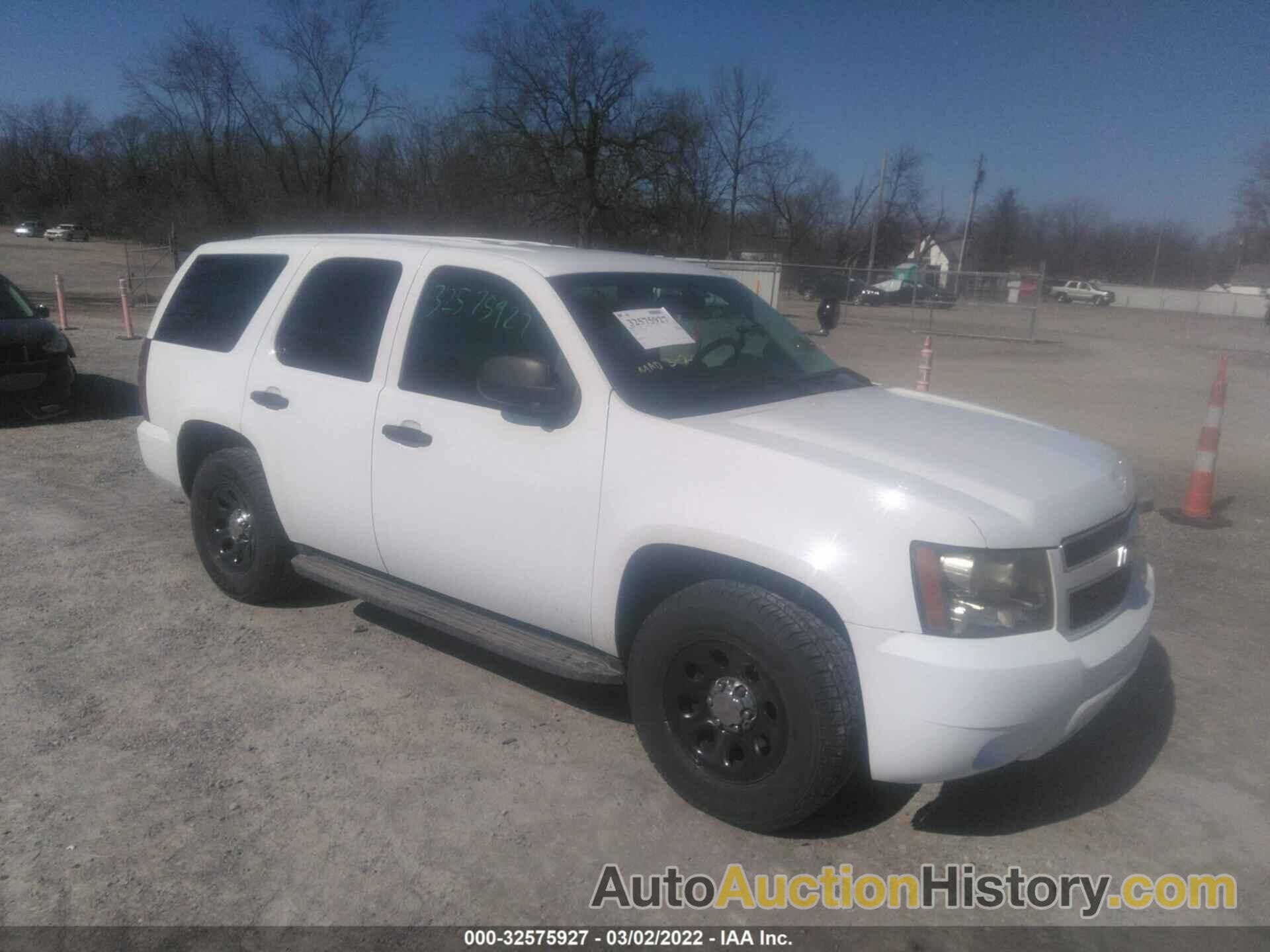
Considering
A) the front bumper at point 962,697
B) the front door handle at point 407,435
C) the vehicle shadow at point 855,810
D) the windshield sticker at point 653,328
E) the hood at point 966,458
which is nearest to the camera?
the front bumper at point 962,697

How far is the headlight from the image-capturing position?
2.66m

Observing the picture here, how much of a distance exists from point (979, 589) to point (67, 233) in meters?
72.7

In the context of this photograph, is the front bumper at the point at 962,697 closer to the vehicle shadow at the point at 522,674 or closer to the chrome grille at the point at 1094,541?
the chrome grille at the point at 1094,541

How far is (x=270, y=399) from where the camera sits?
4.37 m

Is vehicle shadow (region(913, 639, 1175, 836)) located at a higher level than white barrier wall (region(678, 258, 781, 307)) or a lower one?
lower

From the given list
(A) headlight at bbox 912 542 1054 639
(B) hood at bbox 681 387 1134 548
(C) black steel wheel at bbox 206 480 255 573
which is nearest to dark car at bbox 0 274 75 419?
(C) black steel wheel at bbox 206 480 255 573

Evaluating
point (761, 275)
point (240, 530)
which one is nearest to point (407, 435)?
point (240, 530)

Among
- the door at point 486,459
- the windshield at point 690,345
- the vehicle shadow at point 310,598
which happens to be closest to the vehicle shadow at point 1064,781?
the door at point 486,459

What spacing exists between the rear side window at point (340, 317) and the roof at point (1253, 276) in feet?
266

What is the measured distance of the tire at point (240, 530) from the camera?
4543 millimetres

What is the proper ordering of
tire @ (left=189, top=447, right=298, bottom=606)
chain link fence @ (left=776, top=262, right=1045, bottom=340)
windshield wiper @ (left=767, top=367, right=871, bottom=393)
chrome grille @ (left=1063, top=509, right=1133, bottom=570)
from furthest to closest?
chain link fence @ (left=776, top=262, right=1045, bottom=340)
tire @ (left=189, top=447, right=298, bottom=606)
windshield wiper @ (left=767, top=367, right=871, bottom=393)
chrome grille @ (left=1063, top=509, right=1133, bottom=570)

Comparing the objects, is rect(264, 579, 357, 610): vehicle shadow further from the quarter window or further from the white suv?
the quarter window

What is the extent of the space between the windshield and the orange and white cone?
12.8ft

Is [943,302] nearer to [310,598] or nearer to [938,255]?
[310,598]
